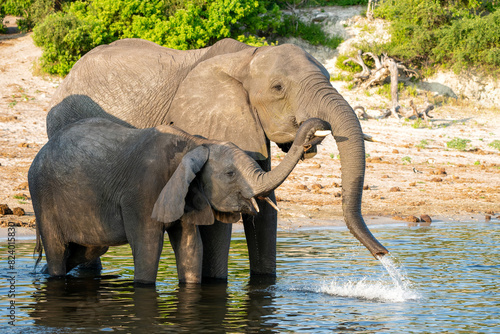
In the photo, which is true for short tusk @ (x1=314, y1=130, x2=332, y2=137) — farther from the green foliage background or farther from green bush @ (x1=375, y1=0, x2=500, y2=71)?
green bush @ (x1=375, y1=0, x2=500, y2=71)

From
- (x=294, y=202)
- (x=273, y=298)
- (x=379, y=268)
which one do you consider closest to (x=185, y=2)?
(x=294, y=202)

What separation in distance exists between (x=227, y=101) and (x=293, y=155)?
1.20 meters

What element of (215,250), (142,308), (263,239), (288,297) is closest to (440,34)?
(263,239)

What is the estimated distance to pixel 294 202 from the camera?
12938 mm

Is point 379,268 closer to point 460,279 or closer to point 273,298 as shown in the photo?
point 460,279

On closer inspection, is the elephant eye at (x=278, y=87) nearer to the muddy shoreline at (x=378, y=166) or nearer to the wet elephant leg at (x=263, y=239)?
the wet elephant leg at (x=263, y=239)

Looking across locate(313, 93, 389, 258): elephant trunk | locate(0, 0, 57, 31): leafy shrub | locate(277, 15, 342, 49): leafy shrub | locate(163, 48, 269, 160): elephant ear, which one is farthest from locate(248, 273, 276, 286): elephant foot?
locate(277, 15, 342, 49): leafy shrub

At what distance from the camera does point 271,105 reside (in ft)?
22.7

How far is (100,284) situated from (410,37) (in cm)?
1906

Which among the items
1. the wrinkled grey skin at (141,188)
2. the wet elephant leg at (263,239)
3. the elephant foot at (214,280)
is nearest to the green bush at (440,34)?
the wet elephant leg at (263,239)

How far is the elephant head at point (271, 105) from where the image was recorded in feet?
20.8

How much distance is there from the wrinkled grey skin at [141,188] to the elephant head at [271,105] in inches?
12.2

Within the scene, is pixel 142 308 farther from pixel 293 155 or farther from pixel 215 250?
pixel 293 155

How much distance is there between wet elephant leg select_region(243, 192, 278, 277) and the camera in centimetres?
799
